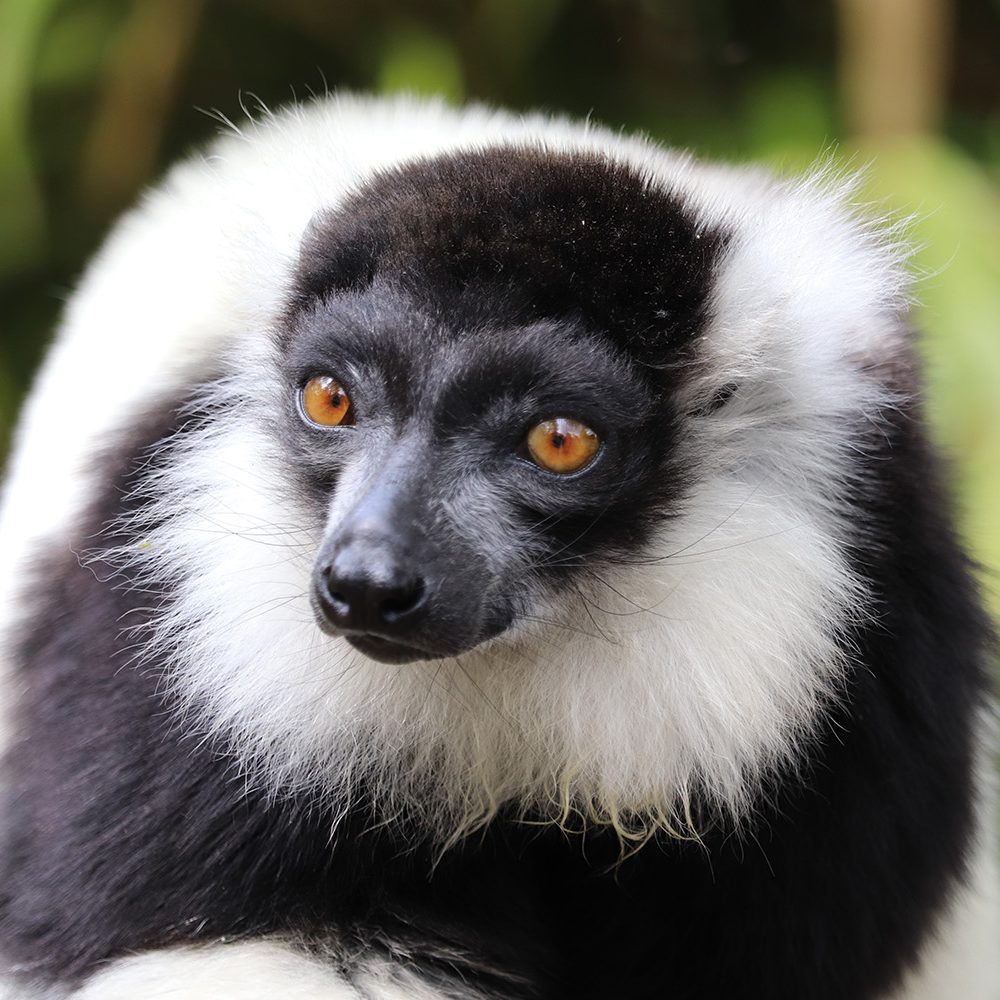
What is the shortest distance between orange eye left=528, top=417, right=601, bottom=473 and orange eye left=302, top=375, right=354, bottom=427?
0.25 meters

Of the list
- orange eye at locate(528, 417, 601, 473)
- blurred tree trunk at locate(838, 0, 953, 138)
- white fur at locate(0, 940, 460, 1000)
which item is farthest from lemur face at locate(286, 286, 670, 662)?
blurred tree trunk at locate(838, 0, 953, 138)

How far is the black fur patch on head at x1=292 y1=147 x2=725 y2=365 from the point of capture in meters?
1.76

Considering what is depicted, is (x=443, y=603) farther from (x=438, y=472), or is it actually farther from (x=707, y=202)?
(x=707, y=202)

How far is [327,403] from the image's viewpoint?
6.02 ft

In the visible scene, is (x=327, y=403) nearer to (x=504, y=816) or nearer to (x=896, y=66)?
(x=504, y=816)

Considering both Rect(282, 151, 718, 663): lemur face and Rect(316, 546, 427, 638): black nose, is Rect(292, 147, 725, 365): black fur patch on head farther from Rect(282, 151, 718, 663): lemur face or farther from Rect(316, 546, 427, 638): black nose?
Rect(316, 546, 427, 638): black nose

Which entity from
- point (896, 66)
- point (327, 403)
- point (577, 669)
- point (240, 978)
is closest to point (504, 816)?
point (577, 669)

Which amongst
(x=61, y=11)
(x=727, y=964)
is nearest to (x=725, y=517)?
(x=727, y=964)

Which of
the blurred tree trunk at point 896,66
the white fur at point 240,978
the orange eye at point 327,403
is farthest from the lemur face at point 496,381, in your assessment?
the blurred tree trunk at point 896,66

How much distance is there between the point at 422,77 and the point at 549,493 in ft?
9.16

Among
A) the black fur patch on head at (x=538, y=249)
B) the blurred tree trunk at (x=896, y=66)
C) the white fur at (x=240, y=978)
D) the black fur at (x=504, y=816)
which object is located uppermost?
the blurred tree trunk at (x=896, y=66)

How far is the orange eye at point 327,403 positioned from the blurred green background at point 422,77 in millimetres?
2462

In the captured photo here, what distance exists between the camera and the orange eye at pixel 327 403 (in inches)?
71.9

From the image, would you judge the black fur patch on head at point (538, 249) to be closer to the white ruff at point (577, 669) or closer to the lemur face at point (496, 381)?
the lemur face at point (496, 381)
